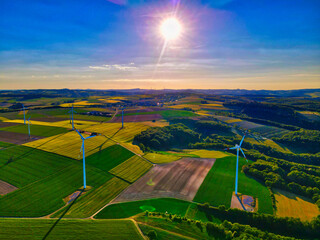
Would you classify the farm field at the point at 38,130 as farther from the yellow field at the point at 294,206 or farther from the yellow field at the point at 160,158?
the yellow field at the point at 294,206

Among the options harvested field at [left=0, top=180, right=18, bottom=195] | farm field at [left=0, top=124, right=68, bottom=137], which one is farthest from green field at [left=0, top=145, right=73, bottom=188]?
farm field at [left=0, top=124, right=68, bottom=137]

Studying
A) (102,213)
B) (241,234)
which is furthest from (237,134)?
(102,213)

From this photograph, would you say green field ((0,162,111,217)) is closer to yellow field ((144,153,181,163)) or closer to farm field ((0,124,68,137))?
yellow field ((144,153,181,163))

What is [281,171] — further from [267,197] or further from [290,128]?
[290,128]

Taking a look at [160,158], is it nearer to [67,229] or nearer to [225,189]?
[225,189]

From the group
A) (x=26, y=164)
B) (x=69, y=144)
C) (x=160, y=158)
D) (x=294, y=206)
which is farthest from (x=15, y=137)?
(x=294, y=206)

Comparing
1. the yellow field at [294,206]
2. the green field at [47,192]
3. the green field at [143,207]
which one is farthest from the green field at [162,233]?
the yellow field at [294,206]
